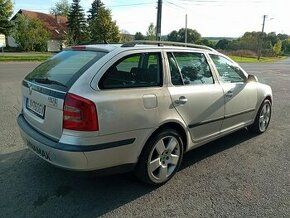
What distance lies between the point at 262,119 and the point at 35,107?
4.07 meters

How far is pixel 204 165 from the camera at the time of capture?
427 centimetres

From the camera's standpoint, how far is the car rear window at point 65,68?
3.19m

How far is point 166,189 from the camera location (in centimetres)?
358

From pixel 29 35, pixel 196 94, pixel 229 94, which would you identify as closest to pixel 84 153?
pixel 196 94

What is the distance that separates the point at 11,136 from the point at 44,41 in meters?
44.4

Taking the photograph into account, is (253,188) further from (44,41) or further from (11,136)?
(44,41)

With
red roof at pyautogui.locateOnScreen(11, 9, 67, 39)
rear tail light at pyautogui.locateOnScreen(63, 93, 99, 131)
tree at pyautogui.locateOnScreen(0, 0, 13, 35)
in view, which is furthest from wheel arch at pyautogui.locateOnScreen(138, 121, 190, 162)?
red roof at pyautogui.locateOnScreen(11, 9, 67, 39)

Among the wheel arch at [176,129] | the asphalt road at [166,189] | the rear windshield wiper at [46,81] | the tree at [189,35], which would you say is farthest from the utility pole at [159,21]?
the tree at [189,35]

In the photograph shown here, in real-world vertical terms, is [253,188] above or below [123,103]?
below

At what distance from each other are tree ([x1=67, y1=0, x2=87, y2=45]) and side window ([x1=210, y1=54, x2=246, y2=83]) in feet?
182

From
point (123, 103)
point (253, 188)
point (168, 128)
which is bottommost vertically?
point (253, 188)

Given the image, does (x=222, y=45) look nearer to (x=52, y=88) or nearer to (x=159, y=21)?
(x=159, y=21)

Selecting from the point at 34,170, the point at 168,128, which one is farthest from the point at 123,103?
the point at 34,170

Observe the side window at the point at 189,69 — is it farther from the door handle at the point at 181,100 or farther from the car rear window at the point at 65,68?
the car rear window at the point at 65,68
